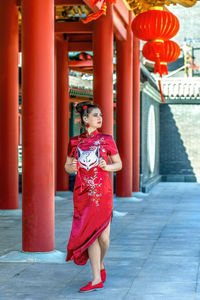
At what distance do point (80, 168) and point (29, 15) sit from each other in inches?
77.5

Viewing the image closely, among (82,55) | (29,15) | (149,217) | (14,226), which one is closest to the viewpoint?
(29,15)

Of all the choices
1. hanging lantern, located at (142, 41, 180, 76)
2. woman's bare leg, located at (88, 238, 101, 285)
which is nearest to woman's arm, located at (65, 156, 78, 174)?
woman's bare leg, located at (88, 238, 101, 285)

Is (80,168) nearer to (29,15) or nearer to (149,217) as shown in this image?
(29,15)

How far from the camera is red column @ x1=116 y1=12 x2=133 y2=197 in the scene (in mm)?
11305

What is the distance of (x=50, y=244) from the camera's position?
5719 mm

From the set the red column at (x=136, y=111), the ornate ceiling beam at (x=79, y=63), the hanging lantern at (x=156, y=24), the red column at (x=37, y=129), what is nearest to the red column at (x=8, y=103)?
the hanging lantern at (x=156, y=24)

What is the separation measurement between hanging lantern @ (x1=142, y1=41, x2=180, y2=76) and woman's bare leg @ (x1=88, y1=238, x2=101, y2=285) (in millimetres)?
5411

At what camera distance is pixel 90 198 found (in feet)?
14.5

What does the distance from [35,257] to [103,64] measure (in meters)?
4.37

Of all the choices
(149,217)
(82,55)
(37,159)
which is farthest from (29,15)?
(82,55)

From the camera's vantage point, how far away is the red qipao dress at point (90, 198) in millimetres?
4418

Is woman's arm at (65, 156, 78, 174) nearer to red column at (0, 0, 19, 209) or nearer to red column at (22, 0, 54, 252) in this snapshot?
red column at (22, 0, 54, 252)

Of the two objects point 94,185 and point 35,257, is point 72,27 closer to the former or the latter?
point 35,257

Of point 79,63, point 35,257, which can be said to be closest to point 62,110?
point 79,63
